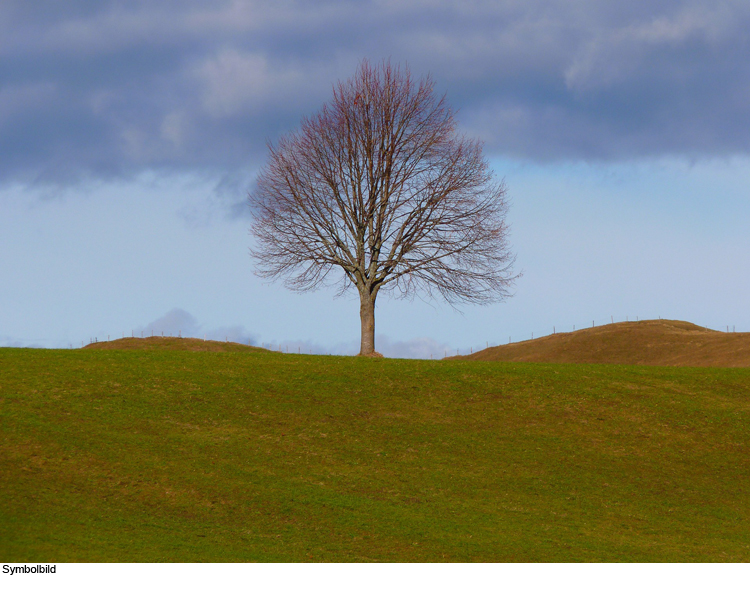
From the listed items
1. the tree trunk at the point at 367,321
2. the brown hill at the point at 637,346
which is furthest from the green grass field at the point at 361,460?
the brown hill at the point at 637,346

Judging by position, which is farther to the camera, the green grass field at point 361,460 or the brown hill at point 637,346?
the brown hill at point 637,346

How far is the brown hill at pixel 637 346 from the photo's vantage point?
60156 millimetres

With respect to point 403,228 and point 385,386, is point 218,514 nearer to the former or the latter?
point 385,386

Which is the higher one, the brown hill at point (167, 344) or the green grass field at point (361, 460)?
the brown hill at point (167, 344)

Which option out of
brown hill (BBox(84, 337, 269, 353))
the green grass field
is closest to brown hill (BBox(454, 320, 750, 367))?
brown hill (BBox(84, 337, 269, 353))

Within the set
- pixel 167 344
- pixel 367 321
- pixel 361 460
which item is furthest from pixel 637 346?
pixel 361 460

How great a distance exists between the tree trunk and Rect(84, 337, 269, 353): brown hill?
2717cm

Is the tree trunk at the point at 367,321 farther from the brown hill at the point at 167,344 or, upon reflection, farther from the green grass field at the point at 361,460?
the brown hill at the point at 167,344

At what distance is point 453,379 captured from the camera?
97.7 feet

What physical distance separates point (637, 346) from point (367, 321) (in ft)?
123

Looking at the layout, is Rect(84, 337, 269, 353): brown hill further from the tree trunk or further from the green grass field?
the green grass field

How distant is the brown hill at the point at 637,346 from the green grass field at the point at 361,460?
99.6 ft

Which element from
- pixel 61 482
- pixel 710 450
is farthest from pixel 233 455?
pixel 710 450

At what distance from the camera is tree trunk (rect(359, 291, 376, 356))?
40.2 m
